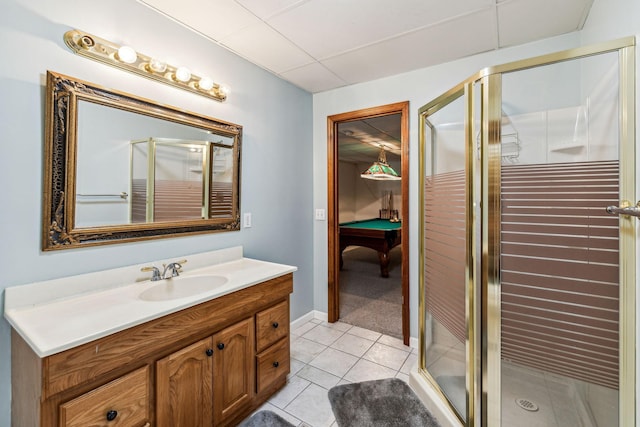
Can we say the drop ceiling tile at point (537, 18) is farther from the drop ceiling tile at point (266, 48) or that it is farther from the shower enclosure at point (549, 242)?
the drop ceiling tile at point (266, 48)

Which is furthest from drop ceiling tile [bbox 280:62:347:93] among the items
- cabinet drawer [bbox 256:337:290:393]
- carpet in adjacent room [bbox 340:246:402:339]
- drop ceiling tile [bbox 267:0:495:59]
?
carpet in adjacent room [bbox 340:246:402:339]

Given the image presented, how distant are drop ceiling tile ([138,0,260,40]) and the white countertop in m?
1.56

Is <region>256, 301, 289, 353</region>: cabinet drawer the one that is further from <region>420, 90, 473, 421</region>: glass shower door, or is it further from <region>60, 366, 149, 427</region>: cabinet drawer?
<region>420, 90, 473, 421</region>: glass shower door

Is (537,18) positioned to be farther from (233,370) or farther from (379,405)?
(233,370)

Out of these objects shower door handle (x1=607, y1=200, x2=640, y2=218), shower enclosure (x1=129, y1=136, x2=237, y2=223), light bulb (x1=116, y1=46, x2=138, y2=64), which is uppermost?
light bulb (x1=116, y1=46, x2=138, y2=64)

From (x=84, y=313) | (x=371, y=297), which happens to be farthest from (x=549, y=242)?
(x=371, y=297)

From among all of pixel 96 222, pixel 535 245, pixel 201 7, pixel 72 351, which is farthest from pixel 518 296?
pixel 201 7

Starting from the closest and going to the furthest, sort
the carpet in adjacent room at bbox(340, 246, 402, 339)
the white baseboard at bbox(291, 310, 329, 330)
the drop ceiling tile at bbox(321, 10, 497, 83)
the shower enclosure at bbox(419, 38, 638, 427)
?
1. the shower enclosure at bbox(419, 38, 638, 427)
2. the drop ceiling tile at bbox(321, 10, 497, 83)
3. the white baseboard at bbox(291, 310, 329, 330)
4. the carpet in adjacent room at bbox(340, 246, 402, 339)

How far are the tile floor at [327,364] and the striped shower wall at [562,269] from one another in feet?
3.49

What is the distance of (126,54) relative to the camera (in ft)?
4.62

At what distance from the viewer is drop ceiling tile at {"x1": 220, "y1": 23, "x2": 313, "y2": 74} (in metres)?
1.83

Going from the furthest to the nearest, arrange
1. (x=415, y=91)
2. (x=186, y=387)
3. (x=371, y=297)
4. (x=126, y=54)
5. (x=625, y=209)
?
1. (x=371, y=297)
2. (x=415, y=91)
3. (x=126, y=54)
4. (x=186, y=387)
5. (x=625, y=209)

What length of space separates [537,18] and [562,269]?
1.56m

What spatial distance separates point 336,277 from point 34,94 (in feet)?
8.13
